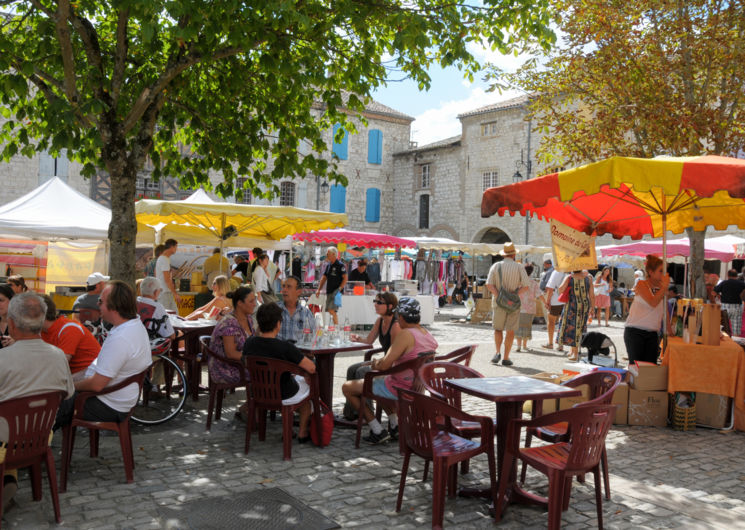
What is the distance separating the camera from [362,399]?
5137 millimetres

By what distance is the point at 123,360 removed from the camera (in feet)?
13.4

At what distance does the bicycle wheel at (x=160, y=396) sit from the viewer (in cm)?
581

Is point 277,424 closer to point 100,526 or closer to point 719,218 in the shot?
point 100,526

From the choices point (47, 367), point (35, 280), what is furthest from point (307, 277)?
point (47, 367)

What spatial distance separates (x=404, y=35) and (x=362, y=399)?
3.08 meters

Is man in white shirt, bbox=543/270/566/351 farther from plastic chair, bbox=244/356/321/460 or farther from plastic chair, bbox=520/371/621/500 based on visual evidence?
plastic chair, bbox=244/356/321/460

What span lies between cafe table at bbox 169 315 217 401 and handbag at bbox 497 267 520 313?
166 inches

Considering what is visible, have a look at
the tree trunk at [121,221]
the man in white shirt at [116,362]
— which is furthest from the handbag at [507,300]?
the man in white shirt at [116,362]

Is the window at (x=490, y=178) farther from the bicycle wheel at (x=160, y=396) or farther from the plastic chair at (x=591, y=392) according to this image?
the plastic chair at (x=591, y=392)

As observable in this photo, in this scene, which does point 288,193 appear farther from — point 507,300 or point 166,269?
point 507,300

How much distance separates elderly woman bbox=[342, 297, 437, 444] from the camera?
4.93 meters

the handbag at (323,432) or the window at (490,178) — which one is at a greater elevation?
the window at (490,178)

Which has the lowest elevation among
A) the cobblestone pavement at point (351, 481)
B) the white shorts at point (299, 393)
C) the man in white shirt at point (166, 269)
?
the cobblestone pavement at point (351, 481)

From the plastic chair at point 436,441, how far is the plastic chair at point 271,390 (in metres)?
1.12
